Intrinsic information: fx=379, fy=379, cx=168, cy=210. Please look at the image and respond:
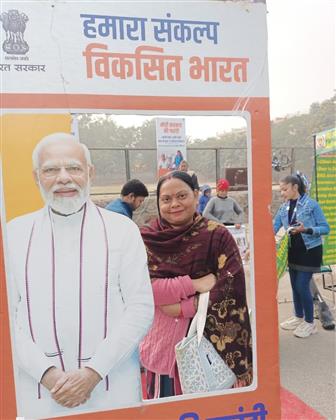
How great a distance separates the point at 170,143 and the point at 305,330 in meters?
2.67

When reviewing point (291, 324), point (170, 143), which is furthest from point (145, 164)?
point (291, 324)

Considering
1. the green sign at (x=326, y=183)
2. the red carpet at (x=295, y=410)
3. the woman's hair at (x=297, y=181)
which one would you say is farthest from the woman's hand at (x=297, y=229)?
the red carpet at (x=295, y=410)

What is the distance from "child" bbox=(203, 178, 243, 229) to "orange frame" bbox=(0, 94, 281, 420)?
0.07m

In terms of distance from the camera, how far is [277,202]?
4.26 meters

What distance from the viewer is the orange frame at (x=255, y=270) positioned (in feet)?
4.10

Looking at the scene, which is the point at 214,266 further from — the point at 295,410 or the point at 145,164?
the point at 295,410

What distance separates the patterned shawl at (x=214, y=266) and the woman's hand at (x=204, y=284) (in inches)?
0.6

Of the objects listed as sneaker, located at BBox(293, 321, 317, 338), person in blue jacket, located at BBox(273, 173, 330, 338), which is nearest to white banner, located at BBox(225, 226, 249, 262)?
person in blue jacket, located at BBox(273, 173, 330, 338)

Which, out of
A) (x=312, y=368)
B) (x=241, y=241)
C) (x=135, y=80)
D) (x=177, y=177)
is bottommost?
(x=312, y=368)

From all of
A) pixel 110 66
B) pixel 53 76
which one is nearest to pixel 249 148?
pixel 110 66

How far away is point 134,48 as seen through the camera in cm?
126

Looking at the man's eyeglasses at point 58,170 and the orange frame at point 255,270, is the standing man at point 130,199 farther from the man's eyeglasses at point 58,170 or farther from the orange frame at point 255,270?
the orange frame at point 255,270

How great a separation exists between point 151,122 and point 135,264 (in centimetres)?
49

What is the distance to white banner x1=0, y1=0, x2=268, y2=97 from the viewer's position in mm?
1192
